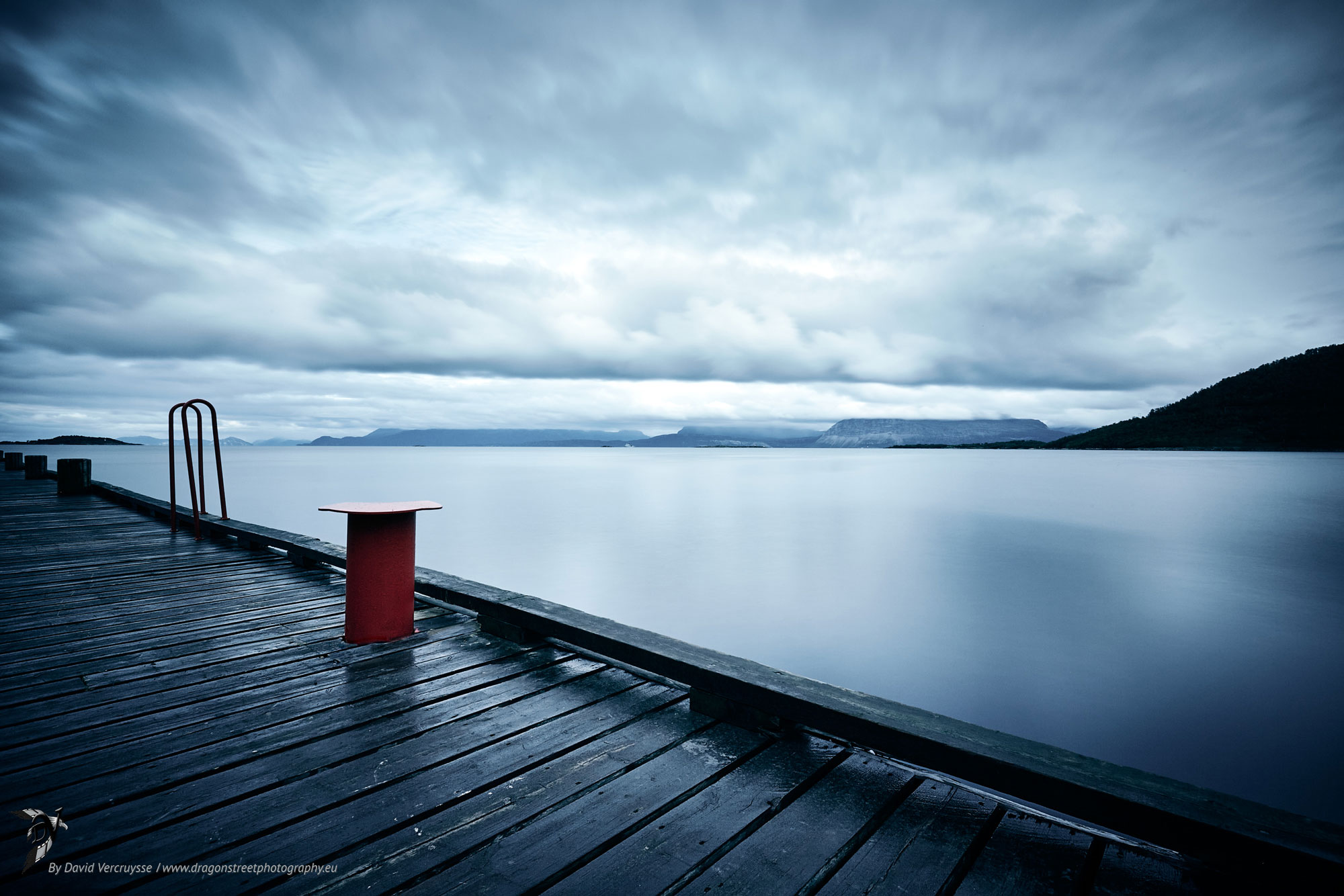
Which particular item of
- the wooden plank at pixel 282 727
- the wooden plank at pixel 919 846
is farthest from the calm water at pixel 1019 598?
the wooden plank at pixel 282 727

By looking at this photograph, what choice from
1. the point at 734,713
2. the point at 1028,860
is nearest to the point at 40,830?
the point at 734,713

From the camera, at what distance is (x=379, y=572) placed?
12.8 ft

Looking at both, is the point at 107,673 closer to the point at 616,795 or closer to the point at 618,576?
the point at 616,795

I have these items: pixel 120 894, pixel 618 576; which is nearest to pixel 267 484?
pixel 618 576

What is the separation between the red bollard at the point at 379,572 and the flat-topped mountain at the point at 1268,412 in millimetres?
129170

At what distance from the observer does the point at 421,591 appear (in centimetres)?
471

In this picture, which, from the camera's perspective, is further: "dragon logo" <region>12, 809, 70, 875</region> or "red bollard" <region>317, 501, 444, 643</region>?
"red bollard" <region>317, 501, 444, 643</region>

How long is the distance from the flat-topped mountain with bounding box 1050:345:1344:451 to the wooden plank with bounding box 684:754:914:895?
128273 millimetres

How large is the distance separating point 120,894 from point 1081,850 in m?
2.99

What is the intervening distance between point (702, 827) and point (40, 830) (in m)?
2.24

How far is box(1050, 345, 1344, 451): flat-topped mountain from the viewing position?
3575 inches

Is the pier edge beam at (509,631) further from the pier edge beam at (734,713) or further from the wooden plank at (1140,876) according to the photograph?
the wooden plank at (1140,876)

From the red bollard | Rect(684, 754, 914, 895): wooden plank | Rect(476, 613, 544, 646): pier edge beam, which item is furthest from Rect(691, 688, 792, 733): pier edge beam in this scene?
the red bollard

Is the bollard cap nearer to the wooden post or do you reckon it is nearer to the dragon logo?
the dragon logo
